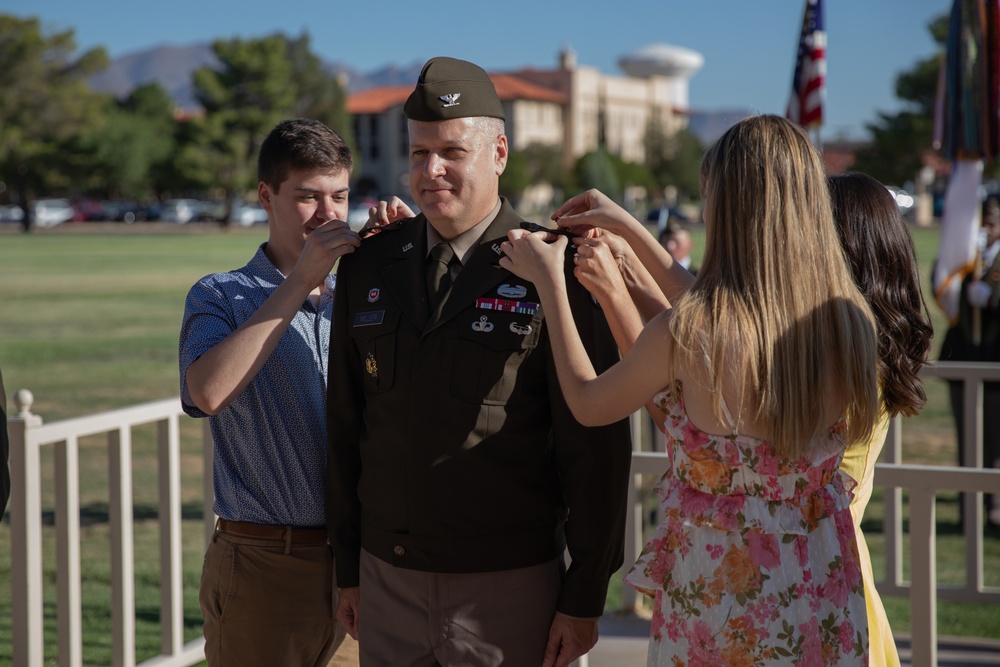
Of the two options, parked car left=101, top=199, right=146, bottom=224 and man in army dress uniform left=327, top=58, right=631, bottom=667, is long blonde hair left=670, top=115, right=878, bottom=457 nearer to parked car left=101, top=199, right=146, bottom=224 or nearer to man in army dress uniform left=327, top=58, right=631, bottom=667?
man in army dress uniform left=327, top=58, right=631, bottom=667

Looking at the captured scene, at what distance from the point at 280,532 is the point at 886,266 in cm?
186

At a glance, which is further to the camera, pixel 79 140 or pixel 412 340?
pixel 79 140

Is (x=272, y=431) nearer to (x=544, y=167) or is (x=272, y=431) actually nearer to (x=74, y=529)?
(x=74, y=529)

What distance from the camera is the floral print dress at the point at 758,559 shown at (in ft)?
8.19

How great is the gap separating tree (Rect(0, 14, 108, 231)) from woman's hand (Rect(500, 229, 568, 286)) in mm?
81215

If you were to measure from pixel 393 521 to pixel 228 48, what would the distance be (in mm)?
91914

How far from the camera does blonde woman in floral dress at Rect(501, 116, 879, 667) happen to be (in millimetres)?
2365

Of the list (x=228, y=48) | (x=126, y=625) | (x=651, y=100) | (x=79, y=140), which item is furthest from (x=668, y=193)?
(x=126, y=625)

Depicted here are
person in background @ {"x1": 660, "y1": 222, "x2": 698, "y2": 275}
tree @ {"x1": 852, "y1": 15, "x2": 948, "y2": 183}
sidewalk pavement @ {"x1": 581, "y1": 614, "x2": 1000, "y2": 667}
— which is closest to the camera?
sidewalk pavement @ {"x1": 581, "y1": 614, "x2": 1000, "y2": 667}

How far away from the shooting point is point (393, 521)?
2711mm

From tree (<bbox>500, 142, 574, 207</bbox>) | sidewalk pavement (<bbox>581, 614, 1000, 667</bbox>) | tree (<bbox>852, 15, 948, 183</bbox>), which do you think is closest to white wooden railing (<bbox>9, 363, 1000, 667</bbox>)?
sidewalk pavement (<bbox>581, 614, 1000, 667</bbox>)

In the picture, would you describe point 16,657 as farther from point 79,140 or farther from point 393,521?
point 79,140

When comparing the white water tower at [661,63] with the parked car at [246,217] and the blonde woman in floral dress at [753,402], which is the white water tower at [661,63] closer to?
the parked car at [246,217]

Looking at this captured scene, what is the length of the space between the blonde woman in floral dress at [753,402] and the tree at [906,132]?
236 ft
